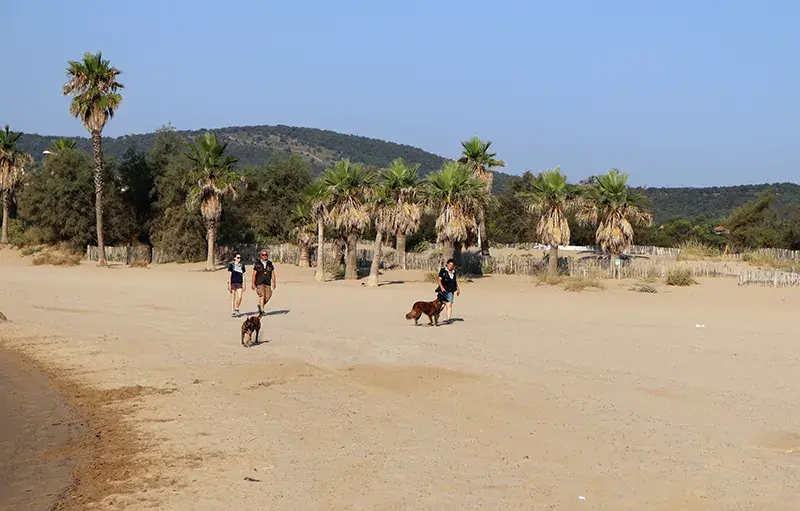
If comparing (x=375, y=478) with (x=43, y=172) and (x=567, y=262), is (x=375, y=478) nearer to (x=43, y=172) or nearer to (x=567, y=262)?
(x=567, y=262)

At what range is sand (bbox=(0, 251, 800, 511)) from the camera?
7.27 metres

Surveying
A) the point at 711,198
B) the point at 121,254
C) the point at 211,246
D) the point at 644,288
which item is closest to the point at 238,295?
the point at 644,288

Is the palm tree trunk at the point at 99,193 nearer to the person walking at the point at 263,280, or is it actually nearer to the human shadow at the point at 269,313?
the human shadow at the point at 269,313

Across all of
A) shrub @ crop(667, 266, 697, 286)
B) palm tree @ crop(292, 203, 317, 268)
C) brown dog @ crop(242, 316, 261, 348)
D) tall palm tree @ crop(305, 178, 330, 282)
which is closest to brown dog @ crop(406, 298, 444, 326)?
brown dog @ crop(242, 316, 261, 348)

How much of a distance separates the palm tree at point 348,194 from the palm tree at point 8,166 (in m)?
28.0

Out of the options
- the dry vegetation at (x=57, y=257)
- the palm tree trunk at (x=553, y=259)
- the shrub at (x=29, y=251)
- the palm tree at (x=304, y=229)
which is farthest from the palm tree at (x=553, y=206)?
the shrub at (x=29, y=251)

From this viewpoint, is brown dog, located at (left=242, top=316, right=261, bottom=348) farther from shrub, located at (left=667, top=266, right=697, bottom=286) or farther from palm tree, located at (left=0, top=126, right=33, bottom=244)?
palm tree, located at (left=0, top=126, right=33, bottom=244)

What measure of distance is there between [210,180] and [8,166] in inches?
813

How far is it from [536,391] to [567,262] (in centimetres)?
2653

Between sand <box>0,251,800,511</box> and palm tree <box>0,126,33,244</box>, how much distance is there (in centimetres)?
3372

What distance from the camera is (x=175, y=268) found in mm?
40969

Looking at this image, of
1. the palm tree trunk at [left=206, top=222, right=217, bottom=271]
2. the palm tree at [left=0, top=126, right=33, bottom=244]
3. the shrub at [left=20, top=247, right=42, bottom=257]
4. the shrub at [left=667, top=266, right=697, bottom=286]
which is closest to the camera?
the shrub at [left=667, top=266, right=697, bottom=286]

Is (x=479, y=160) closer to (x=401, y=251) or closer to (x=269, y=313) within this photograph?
(x=401, y=251)

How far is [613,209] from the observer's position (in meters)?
37.2
